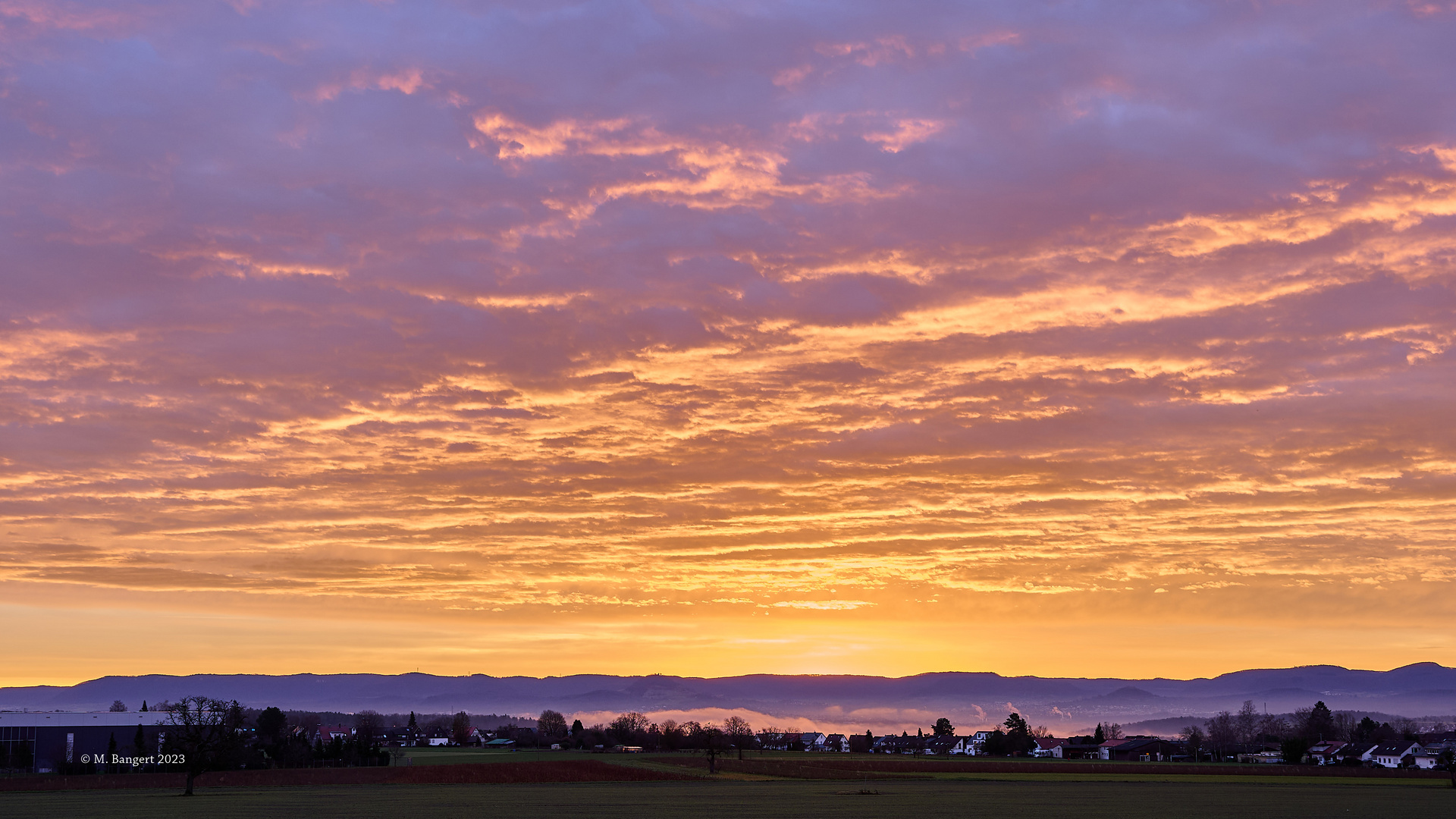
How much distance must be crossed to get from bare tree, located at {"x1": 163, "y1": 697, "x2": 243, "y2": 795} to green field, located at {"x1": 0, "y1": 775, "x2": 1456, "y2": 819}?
481 centimetres

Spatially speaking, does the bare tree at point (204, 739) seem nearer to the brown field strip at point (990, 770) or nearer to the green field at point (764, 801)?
the green field at point (764, 801)

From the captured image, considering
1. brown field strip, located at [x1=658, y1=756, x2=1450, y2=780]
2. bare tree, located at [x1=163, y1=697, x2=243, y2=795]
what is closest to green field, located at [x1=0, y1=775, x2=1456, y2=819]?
bare tree, located at [x1=163, y1=697, x2=243, y2=795]

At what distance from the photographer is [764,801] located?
8706cm

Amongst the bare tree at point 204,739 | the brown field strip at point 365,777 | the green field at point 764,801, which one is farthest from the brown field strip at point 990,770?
the bare tree at point 204,739

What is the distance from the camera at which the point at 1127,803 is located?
3418 inches

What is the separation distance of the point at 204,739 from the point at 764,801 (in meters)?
77.7

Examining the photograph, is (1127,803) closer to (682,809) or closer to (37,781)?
(682,809)

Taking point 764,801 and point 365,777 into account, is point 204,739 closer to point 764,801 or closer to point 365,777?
point 365,777

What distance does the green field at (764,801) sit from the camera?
73688 mm

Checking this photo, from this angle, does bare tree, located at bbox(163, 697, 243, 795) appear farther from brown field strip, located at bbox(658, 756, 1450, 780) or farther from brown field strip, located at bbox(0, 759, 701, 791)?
brown field strip, located at bbox(658, 756, 1450, 780)

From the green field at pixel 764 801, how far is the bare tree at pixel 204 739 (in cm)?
481

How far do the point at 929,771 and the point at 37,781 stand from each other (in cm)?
10381

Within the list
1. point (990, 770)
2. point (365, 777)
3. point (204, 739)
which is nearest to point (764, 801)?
point (365, 777)

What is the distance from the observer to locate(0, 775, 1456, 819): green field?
7369 cm
